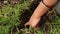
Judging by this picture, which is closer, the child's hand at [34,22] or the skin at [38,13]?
the skin at [38,13]

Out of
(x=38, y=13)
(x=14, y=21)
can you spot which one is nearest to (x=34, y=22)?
(x=38, y=13)

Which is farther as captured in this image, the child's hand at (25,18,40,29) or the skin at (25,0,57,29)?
the child's hand at (25,18,40,29)

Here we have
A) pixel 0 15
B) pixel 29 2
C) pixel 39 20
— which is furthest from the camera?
pixel 29 2

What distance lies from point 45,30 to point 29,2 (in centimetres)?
39

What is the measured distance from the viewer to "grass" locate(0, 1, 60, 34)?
1.87 meters

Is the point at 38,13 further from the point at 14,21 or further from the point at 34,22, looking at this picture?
the point at 14,21

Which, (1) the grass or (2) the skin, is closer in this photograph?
(2) the skin

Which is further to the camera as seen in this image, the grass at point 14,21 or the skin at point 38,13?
the grass at point 14,21

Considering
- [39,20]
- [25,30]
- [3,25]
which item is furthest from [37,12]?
[3,25]

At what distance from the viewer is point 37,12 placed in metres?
1.79

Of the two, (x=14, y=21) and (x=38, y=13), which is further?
(x=14, y=21)

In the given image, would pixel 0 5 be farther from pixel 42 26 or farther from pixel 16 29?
pixel 42 26

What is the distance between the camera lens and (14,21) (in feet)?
6.34

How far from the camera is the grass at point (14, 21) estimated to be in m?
1.87
